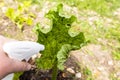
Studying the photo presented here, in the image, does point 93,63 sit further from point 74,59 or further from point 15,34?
point 15,34

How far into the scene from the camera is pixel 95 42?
11.5ft

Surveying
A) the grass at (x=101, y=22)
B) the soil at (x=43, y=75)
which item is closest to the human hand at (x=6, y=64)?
the soil at (x=43, y=75)

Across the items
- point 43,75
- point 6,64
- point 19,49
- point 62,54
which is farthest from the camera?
point 43,75

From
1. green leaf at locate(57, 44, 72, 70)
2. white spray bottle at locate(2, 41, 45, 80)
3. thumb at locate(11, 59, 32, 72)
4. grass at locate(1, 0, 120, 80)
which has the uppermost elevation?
white spray bottle at locate(2, 41, 45, 80)

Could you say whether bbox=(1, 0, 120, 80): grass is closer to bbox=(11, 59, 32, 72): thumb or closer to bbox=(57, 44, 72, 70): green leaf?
bbox=(57, 44, 72, 70): green leaf

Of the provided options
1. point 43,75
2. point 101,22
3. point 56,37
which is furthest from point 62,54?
point 101,22

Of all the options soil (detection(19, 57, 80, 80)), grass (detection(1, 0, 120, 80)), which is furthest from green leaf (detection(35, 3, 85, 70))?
grass (detection(1, 0, 120, 80))

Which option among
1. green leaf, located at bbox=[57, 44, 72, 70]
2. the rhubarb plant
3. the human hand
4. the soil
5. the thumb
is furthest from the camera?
the soil

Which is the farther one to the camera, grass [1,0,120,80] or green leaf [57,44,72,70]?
grass [1,0,120,80]

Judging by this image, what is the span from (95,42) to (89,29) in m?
0.21

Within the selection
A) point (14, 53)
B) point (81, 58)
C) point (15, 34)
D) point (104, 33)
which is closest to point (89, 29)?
point (104, 33)

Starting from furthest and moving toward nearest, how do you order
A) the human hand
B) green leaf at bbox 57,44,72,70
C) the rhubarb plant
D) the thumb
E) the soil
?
the soil < the rhubarb plant < green leaf at bbox 57,44,72,70 < the thumb < the human hand

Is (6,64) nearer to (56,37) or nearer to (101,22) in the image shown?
(56,37)

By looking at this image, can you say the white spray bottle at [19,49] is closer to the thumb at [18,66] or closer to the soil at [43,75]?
the thumb at [18,66]
